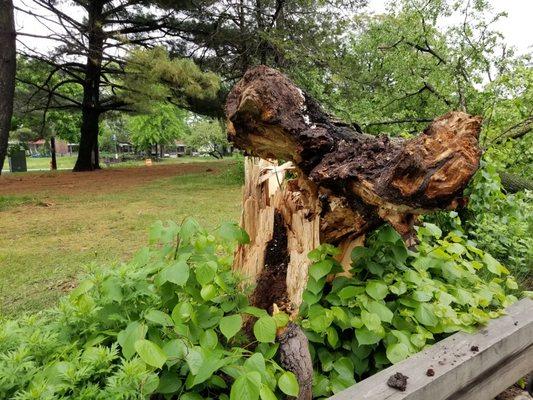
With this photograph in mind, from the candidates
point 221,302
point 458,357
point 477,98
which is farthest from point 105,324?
point 477,98

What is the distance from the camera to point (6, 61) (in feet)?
27.1

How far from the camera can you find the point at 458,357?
1623mm

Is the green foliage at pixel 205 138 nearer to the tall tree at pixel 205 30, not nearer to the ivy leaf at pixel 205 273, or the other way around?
the tall tree at pixel 205 30

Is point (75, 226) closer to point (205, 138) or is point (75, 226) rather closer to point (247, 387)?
point (247, 387)

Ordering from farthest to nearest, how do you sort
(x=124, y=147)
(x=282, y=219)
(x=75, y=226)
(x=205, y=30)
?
(x=124, y=147), (x=205, y=30), (x=75, y=226), (x=282, y=219)

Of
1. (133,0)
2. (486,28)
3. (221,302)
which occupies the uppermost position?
(133,0)

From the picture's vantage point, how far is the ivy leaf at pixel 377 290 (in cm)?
168

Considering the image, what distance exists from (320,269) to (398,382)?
556 millimetres

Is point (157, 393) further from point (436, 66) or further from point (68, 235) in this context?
point (436, 66)

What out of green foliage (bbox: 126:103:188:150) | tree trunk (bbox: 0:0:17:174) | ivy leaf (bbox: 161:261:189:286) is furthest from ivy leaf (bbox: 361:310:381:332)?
green foliage (bbox: 126:103:188:150)

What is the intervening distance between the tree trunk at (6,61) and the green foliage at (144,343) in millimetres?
8611

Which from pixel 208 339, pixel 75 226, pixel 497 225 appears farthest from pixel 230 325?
pixel 75 226

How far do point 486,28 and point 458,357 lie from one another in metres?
8.14

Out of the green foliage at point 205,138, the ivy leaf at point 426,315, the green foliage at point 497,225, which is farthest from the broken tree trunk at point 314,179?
the green foliage at point 205,138
